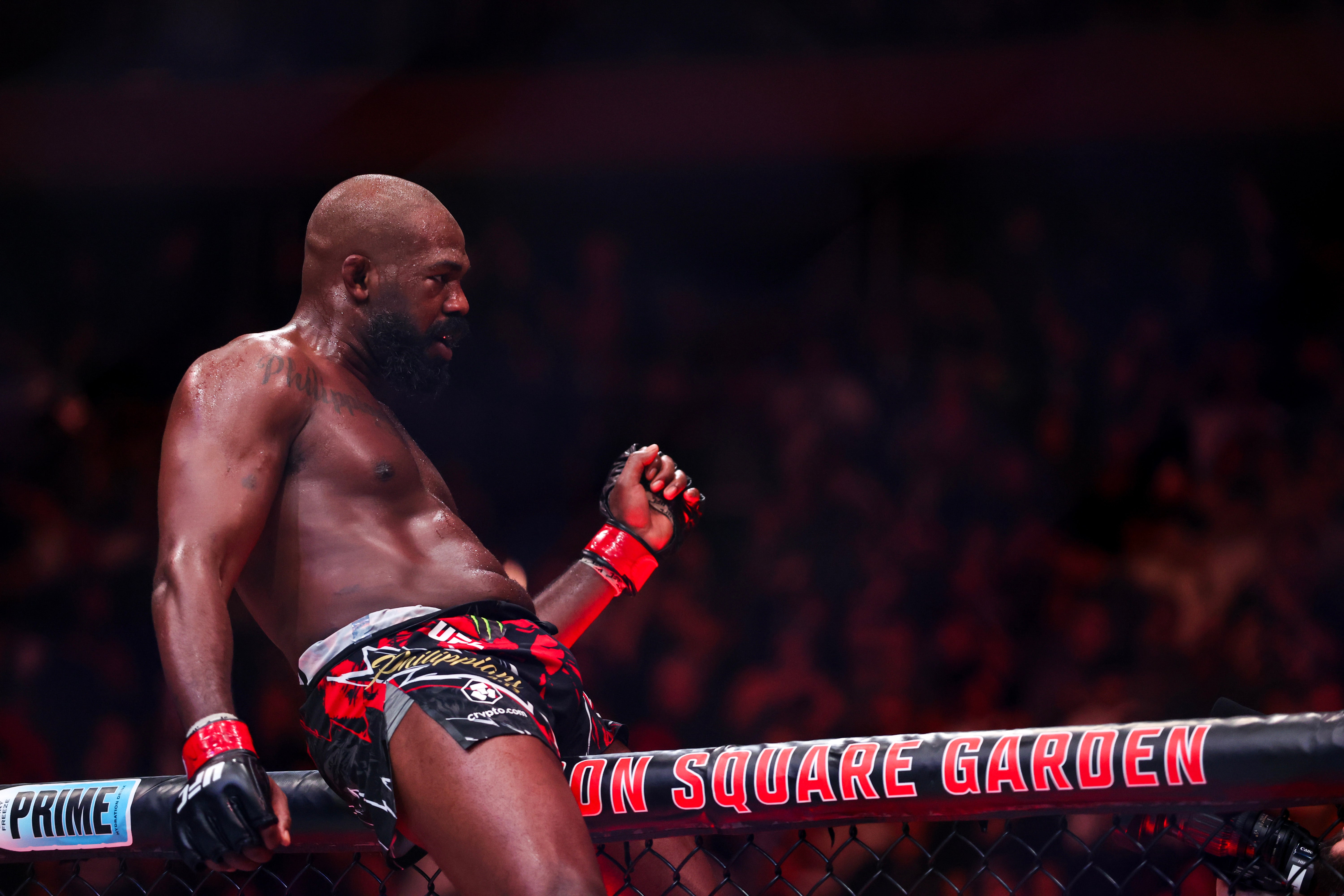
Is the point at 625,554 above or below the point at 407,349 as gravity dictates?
below

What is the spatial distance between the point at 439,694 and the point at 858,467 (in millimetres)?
2912

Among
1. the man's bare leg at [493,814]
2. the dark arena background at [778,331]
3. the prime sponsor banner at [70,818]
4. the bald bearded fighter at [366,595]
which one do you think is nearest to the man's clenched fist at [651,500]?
the bald bearded fighter at [366,595]

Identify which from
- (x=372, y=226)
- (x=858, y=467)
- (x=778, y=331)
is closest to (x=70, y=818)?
(x=372, y=226)

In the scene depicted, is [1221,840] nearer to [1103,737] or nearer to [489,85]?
→ [1103,737]

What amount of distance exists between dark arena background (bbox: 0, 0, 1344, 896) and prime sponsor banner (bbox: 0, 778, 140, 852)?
1.99 metres

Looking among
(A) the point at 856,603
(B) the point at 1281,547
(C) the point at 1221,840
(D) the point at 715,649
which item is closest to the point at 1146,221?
(B) the point at 1281,547

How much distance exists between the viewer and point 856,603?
12.3ft

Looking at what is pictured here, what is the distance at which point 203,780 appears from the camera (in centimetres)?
120

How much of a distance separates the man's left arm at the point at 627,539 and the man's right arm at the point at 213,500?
1.94 feet

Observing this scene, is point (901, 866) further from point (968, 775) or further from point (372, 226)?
point (372, 226)

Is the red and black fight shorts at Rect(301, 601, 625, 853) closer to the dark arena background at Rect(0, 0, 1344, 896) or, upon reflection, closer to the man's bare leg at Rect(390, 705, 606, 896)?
the man's bare leg at Rect(390, 705, 606, 896)

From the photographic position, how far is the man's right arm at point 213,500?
1.29 m

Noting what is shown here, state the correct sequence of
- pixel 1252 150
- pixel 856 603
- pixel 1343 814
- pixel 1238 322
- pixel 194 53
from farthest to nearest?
pixel 194 53
pixel 1252 150
pixel 1238 322
pixel 856 603
pixel 1343 814

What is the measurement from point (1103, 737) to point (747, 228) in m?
3.79
